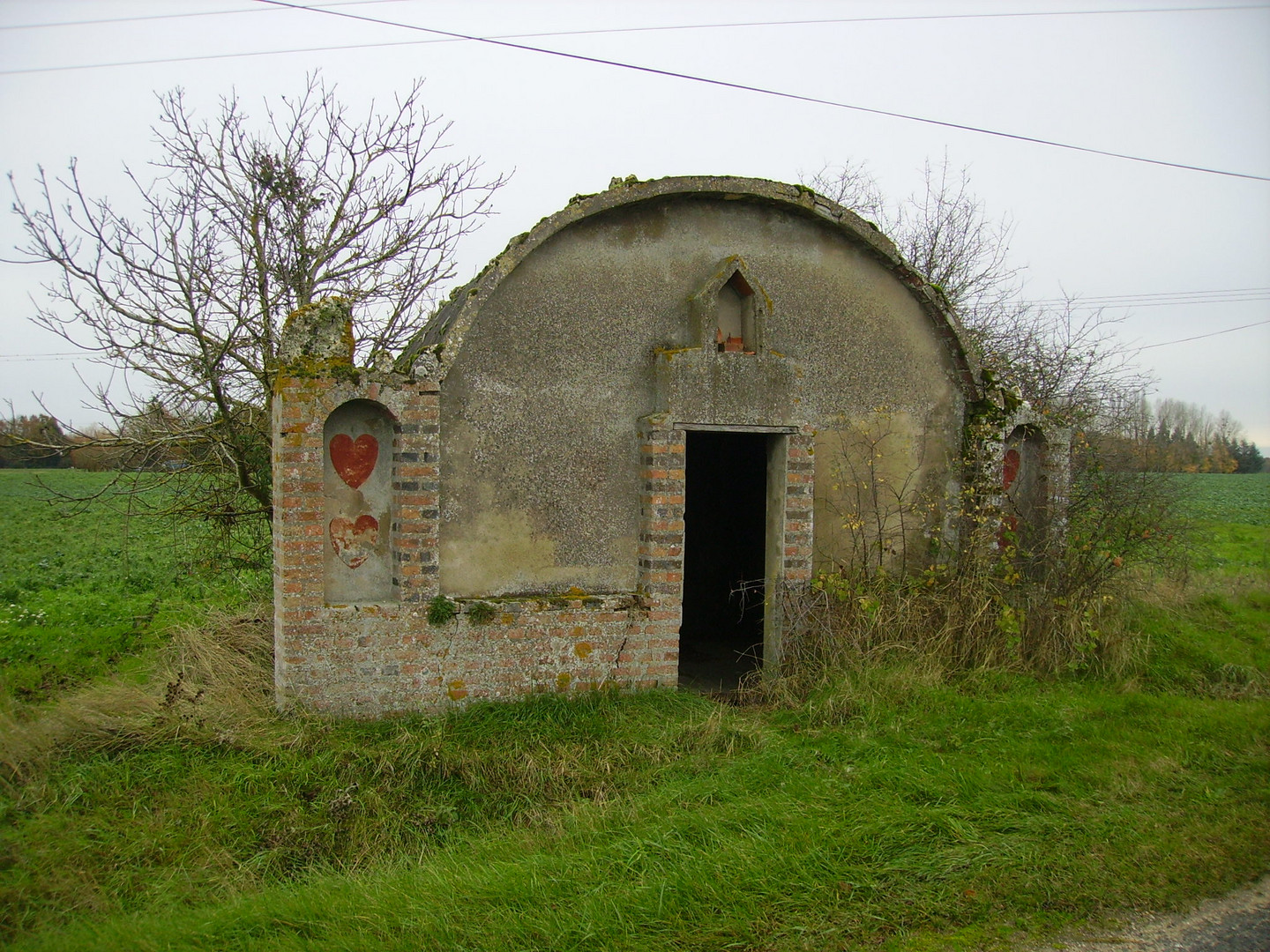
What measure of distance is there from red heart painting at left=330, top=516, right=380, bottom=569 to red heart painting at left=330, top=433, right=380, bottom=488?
0.88 ft

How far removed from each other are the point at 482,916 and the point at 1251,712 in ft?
19.6

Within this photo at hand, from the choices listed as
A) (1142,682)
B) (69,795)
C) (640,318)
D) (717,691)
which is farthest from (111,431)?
(1142,682)

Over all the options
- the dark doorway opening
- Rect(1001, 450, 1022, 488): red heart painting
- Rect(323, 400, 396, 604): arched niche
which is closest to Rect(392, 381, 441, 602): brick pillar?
Rect(323, 400, 396, 604): arched niche

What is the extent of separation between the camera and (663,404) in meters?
6.82

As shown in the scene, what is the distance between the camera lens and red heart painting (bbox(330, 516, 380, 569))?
6160 millimetres

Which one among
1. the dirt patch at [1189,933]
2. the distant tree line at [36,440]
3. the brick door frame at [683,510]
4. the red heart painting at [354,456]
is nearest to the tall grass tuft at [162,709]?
the red heart painting at [354,456]

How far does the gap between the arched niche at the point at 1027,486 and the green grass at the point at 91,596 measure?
26.1ft

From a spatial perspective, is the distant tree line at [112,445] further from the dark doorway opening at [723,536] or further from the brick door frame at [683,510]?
the dark doorway opening at [723,536]

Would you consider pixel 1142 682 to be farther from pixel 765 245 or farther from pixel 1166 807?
pixel 765 245

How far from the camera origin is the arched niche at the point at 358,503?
20.1 feet

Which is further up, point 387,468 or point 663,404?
point 663,404

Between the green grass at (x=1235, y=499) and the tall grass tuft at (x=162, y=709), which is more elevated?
the green grass at (x=1235, y=499)

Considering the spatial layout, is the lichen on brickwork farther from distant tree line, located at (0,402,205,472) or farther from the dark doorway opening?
the dark doorway opening

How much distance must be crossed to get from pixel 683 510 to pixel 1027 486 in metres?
3.79
